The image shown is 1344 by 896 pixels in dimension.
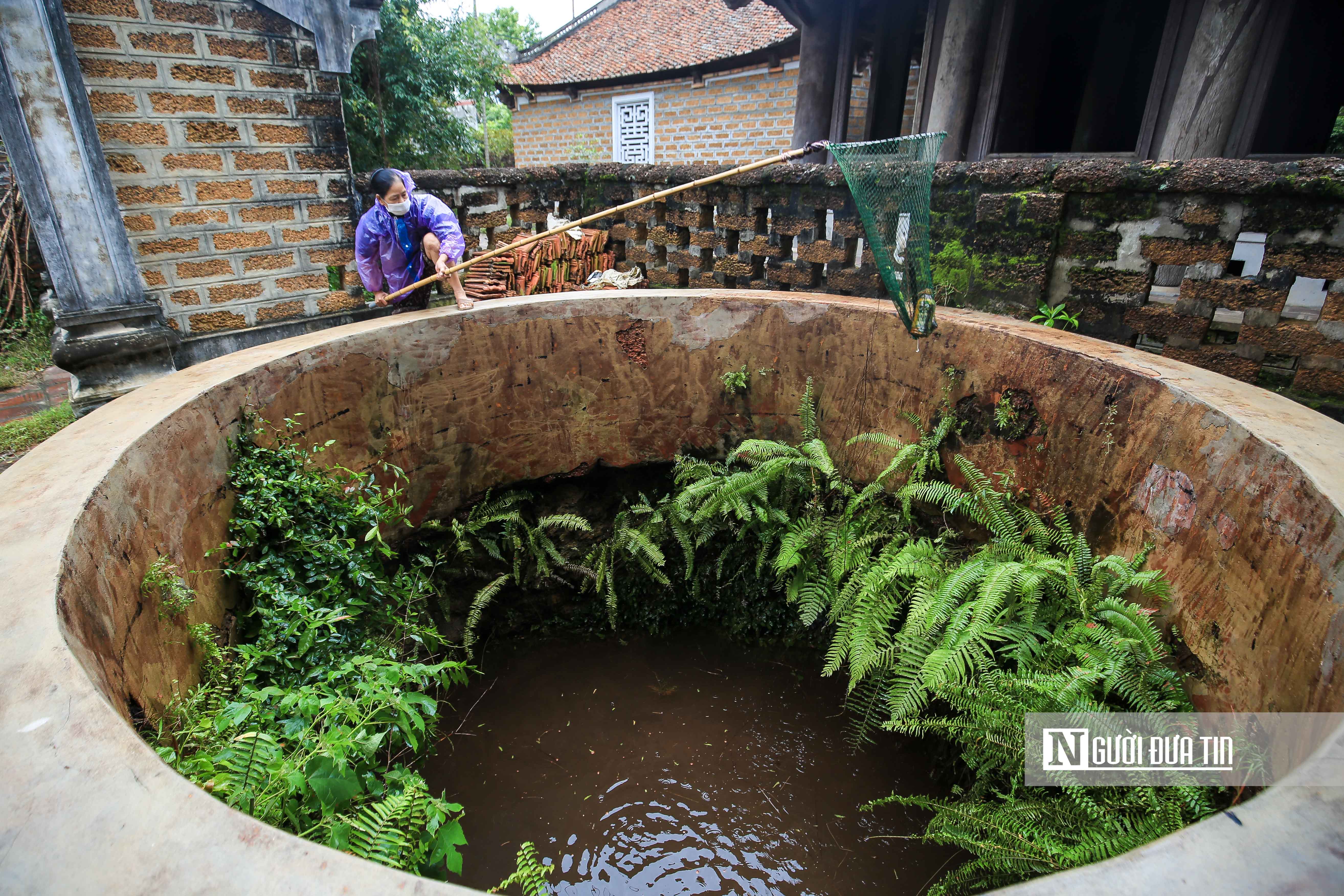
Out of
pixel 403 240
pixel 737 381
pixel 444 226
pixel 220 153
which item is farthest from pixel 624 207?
pixel 220 153

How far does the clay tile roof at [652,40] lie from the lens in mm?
12188

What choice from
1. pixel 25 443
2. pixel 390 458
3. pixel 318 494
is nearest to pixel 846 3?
pixel 390 458

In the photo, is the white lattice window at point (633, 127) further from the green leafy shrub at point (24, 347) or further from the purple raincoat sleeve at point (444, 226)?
the purple raincoat sleeve at point (444, 226)

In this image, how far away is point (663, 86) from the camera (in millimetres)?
13672

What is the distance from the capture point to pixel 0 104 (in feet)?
11.3

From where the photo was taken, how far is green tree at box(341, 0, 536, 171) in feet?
28.6

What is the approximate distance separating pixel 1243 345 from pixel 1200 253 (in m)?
0.44

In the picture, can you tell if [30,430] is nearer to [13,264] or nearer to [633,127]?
[13,264]

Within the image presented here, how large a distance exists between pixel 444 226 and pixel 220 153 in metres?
1.64

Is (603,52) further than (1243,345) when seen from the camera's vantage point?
Yes

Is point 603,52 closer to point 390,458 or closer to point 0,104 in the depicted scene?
point 0,104

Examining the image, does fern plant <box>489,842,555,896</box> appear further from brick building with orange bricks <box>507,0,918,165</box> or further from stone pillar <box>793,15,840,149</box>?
brick building with orange bricks <box>507,0,918,165</box>

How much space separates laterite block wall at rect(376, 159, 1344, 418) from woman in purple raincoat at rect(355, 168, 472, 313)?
5.99ft


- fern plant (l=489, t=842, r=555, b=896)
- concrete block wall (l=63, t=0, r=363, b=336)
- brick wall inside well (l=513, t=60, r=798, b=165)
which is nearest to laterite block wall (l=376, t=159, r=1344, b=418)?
concrete block wall (l=63, t=0, r=363, b=336)
